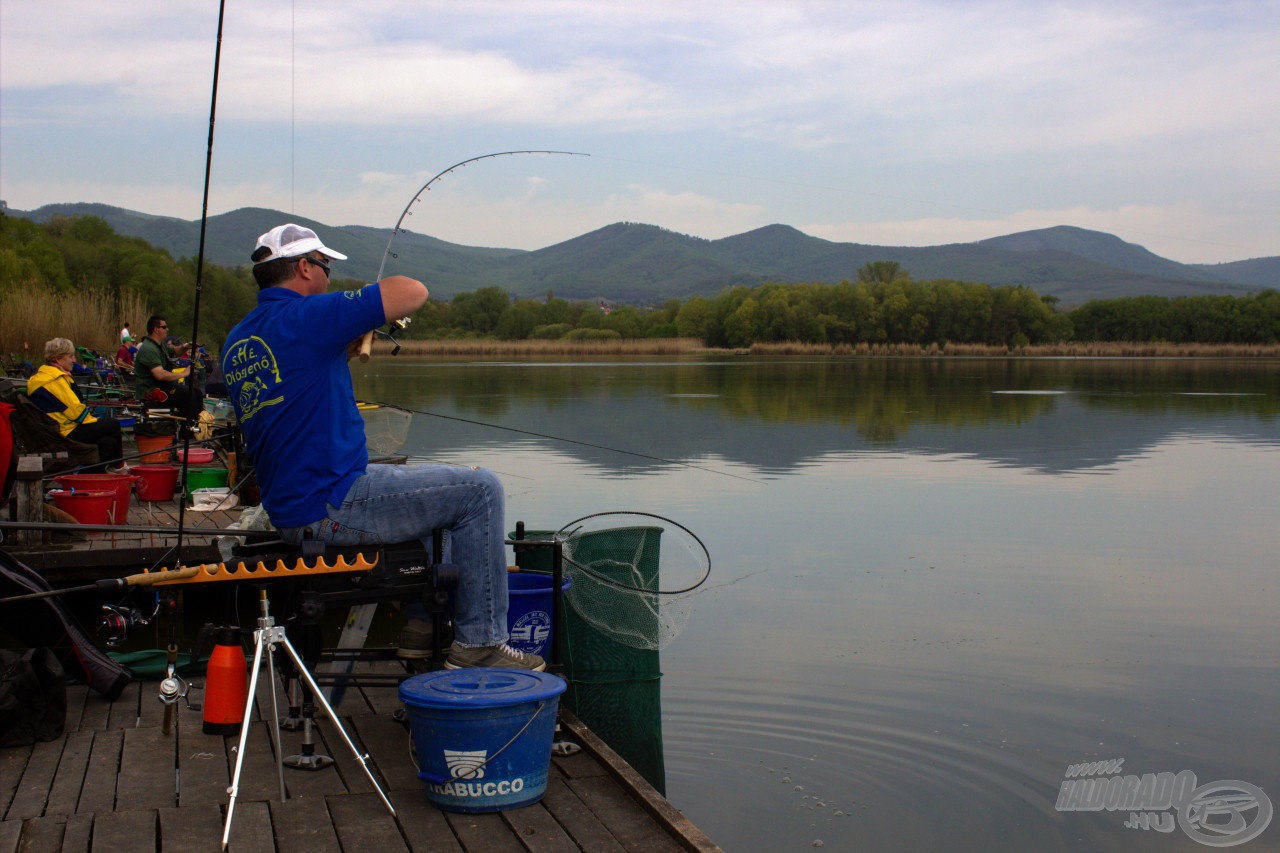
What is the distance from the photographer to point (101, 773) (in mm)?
3674

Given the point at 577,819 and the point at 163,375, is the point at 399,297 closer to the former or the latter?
the point at 577,819

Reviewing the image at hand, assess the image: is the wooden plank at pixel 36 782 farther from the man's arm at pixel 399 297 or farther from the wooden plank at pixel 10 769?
the man's arm at pixel 399 297

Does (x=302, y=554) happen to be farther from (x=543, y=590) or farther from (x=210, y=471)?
(x=210, y=471)

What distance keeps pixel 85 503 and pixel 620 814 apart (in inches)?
196

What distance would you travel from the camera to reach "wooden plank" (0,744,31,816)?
345cm

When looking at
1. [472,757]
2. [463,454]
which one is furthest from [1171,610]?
[463,454]

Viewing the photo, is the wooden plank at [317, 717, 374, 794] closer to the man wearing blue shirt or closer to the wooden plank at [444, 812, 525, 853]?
the wooden plank at [444, 812, 525, 853]

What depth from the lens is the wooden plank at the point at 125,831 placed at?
3.12m

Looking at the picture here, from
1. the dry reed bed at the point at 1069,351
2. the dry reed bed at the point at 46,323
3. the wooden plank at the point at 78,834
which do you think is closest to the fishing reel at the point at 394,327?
the wooden plank at the point at 78,834

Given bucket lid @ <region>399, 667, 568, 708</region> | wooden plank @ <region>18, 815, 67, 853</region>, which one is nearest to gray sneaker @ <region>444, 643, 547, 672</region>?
bucket lid @ <region>399, 667, 568, 708</region>

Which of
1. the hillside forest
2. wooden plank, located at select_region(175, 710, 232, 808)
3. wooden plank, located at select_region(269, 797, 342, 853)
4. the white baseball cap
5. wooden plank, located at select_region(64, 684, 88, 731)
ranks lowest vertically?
wooden plank, located at select_region(64, 684, 88, 731)

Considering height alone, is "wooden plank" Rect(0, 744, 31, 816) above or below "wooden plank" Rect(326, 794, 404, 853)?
below

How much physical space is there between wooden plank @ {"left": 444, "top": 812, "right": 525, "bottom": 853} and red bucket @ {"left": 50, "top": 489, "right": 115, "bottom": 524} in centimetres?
461

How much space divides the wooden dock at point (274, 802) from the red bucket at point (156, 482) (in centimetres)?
479
